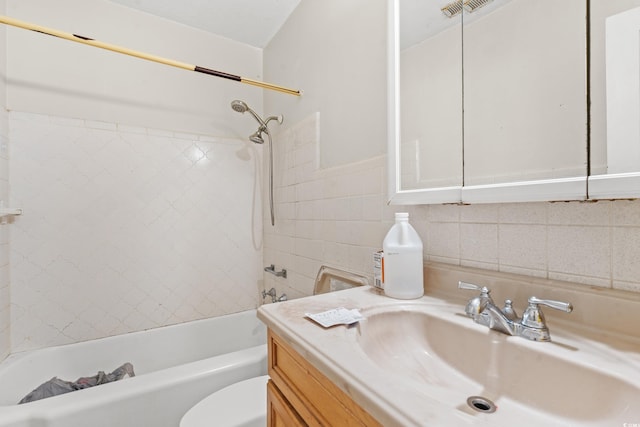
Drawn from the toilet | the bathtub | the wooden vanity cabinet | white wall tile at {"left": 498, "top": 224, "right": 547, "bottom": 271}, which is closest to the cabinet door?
the wooden vanity cabinet

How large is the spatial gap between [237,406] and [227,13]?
1997mm

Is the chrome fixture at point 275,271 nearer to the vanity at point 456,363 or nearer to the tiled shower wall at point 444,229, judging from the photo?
the tiled shower wall at point 444,229

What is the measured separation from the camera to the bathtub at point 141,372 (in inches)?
35.5

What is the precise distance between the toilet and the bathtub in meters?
0.08

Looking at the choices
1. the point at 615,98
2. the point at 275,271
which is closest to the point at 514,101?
the point at 615,98

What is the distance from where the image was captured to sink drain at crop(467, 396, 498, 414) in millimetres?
474

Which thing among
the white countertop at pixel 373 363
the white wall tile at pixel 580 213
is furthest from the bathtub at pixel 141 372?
the white wall tile at pixel 580 213

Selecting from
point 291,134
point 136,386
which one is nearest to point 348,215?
point 291,134

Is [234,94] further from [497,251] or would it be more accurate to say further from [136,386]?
[497,251]

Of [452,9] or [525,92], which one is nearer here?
[525,92]

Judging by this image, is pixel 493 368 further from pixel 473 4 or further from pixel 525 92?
pixel 473 4

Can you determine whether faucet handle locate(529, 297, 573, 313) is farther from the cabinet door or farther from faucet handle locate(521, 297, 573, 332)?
the cabinet door

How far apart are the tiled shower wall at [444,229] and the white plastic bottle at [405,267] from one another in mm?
98

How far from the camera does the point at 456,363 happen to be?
0.62 m
